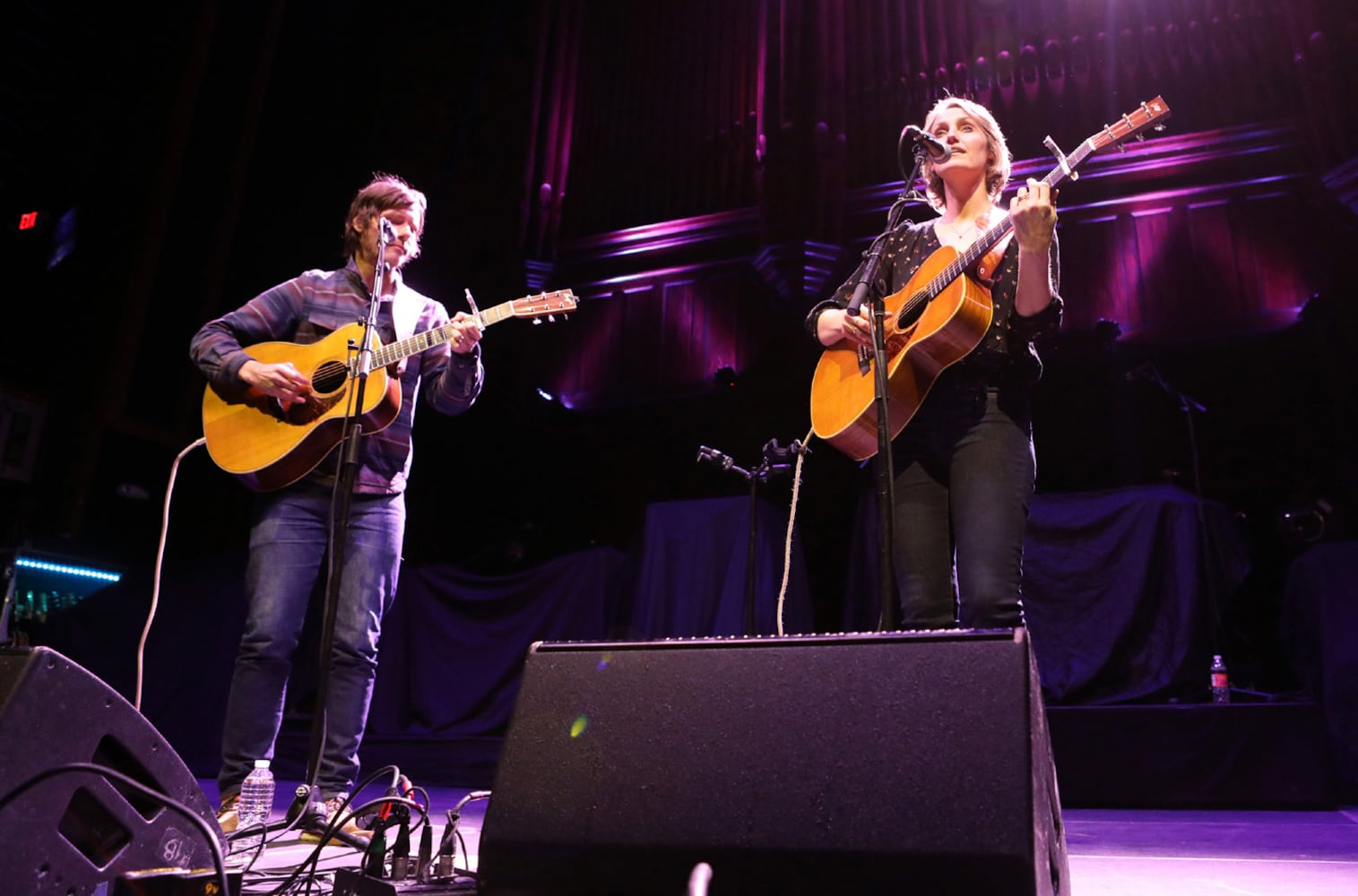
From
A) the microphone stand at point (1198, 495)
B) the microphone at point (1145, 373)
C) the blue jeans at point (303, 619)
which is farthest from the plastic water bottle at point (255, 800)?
the microphone at point (1145, 373)

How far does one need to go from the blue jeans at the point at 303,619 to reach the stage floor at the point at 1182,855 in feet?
0.89

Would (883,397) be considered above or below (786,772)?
above

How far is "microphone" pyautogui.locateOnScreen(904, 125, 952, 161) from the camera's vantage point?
7.70 feet

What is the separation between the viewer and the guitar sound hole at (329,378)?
2830 mm

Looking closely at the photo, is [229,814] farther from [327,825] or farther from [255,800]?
[327,825]

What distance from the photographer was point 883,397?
2.10 m

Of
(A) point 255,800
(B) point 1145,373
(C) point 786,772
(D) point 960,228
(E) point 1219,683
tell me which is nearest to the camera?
(C) point 786,772

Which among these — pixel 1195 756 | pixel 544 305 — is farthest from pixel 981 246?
pixel 1195 756

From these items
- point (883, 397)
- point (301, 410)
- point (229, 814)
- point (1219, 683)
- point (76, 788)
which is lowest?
point (229, 814)

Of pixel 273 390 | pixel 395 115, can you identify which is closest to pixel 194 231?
pixel 395 115

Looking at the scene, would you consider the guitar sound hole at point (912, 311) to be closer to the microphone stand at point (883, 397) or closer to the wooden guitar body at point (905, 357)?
the wooden guitar body at point (905, 357)

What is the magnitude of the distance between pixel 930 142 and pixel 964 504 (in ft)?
2.91

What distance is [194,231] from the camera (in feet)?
22.5

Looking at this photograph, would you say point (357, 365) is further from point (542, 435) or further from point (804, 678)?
point (542, 435)
